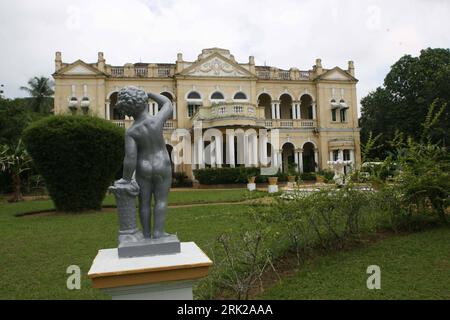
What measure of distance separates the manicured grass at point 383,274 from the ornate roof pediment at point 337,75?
2317 centimetres

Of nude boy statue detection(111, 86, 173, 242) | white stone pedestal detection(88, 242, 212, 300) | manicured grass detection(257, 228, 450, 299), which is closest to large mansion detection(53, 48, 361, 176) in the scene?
manicured grass detection(257, 228, 450, 299)

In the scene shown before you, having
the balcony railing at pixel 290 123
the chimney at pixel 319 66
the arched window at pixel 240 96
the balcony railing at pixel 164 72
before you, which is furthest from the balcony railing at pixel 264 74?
the balcony railing at pixel 164 72

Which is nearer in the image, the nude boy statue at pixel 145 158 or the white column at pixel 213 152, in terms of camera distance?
the nude boy statue at pixel 145 158

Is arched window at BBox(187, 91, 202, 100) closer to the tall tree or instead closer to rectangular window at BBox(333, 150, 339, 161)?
rectangular window at BBox(333, 150, 339, 161)

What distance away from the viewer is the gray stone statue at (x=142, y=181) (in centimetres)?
278

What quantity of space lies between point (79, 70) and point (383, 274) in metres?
24.3

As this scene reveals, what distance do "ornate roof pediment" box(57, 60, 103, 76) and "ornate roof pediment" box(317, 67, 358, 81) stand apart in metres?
16.9

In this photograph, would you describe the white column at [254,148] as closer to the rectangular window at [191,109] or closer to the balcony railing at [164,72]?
the rectangular window at [191,109]

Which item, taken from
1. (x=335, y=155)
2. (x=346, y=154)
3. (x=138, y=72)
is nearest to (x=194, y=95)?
(x=138, y=72)

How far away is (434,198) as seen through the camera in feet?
21.5

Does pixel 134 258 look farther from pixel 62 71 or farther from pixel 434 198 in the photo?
pixel 62 71

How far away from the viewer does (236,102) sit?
2188 centimetres

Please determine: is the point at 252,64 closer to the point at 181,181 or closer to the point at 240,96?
the point at 240,96
